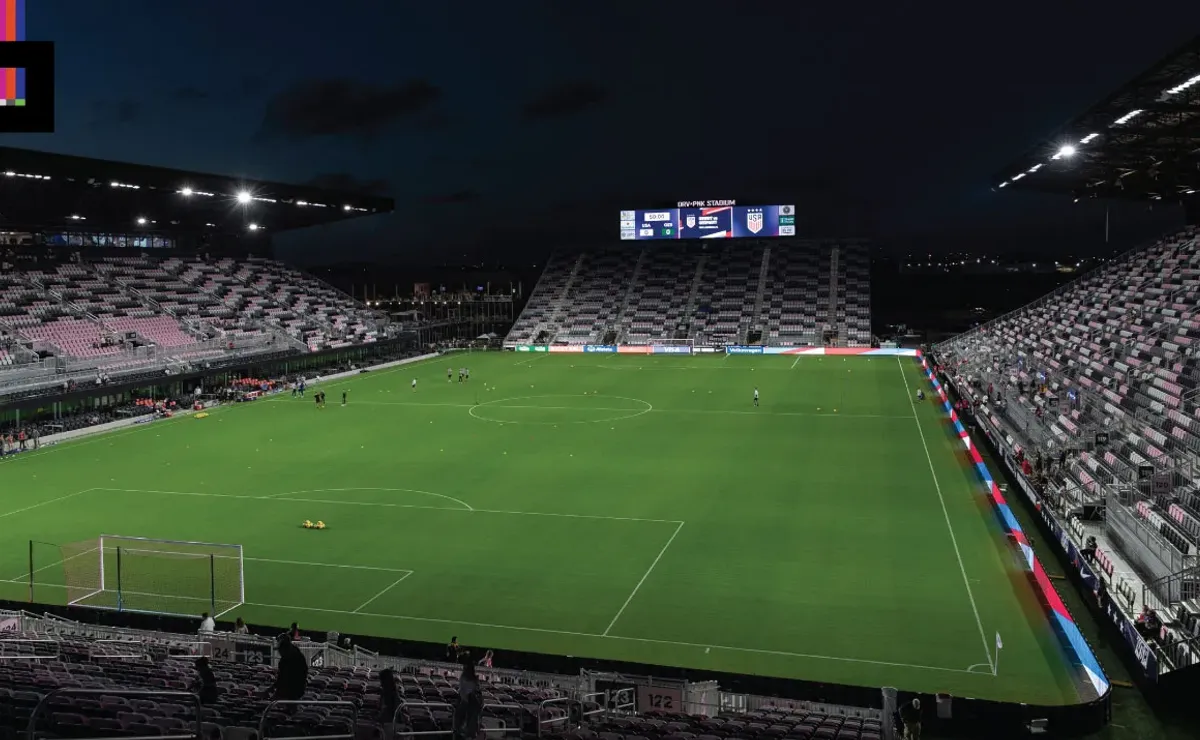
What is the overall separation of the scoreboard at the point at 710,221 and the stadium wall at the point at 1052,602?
55827 millimetres

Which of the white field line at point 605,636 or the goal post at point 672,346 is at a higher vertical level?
the goal post at point 672,346

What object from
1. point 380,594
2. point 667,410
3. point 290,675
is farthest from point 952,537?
point 667,410

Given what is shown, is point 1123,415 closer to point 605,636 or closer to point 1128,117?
point 1128,117

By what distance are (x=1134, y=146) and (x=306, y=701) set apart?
4183cm

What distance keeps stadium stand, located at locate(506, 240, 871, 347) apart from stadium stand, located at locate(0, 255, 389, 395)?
20686 mm

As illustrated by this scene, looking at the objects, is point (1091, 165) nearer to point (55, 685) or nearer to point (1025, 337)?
point (1025, 337)

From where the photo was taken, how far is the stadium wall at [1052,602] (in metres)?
14.4

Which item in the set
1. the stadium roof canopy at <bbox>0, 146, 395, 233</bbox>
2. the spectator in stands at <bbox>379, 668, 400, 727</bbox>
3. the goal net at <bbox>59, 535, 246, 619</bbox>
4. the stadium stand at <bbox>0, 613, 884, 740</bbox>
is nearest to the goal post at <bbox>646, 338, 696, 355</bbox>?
the stadium roof canopy at <bbox>0, 146, 395, 233</bbox>

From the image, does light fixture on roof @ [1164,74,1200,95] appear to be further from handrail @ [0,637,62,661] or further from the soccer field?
handrail @ [0,637,62,661]

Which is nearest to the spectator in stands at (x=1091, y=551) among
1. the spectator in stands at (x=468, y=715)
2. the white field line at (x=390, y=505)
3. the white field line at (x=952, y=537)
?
the white field line at (x=952, y=537)

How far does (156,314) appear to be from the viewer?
5822cm

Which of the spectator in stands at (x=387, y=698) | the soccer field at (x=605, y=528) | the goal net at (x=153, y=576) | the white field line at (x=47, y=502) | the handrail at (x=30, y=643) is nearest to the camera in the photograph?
the spectator in stands at (x=387, y=698)

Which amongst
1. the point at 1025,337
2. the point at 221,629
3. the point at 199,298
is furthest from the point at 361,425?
the point at 1025,337

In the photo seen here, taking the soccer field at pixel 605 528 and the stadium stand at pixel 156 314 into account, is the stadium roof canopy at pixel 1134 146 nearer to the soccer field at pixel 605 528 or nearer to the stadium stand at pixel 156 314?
the soccer field at pixel 605 528
